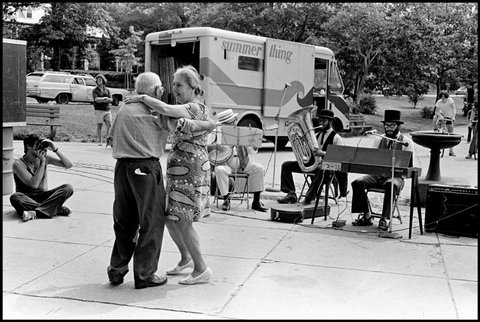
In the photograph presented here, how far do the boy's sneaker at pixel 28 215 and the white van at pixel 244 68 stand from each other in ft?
25.3

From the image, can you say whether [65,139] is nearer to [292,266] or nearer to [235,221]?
[235,221]

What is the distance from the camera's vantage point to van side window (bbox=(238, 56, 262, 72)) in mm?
15943

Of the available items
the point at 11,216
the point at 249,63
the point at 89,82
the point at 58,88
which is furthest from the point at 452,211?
the point at 89,82

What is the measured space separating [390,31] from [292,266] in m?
25.0

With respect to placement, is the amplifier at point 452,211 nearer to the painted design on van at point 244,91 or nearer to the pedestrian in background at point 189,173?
the pedestrian in background at point 189,173

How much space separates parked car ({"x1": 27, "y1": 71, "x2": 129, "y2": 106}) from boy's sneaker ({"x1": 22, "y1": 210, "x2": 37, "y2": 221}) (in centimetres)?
2286

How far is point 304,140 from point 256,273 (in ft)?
11.0

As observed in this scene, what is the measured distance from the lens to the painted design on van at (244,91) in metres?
15.1

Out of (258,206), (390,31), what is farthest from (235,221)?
(390,31)

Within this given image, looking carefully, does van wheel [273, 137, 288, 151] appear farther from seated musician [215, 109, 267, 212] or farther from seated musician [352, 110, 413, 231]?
seated musician [352, 110, 413, 231]

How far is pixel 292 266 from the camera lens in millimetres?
5945

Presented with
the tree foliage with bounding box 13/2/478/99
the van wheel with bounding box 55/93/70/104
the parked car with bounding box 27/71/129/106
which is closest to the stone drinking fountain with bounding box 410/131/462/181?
the tree foliage with bounding box 13/2/478/99

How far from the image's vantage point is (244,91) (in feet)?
52.9

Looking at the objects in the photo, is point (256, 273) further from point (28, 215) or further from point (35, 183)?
point (35, 183)
